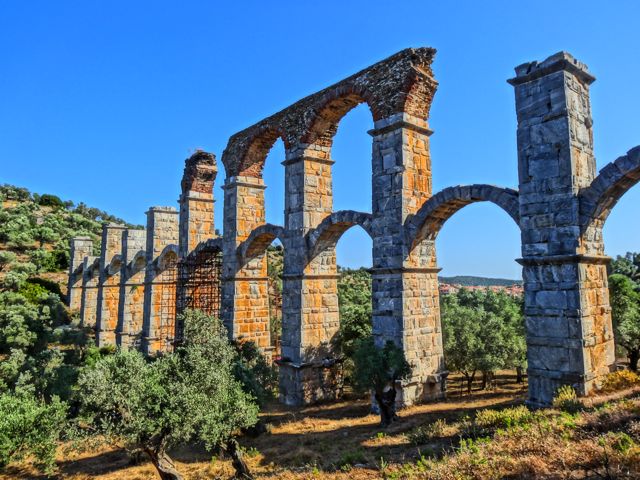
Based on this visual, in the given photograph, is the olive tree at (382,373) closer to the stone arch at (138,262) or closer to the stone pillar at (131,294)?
the stone arch at (138,262)

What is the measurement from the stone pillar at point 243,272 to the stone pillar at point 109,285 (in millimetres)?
14516

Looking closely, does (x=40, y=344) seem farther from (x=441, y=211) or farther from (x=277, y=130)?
(x=441, y=211)

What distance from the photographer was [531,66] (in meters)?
9.70

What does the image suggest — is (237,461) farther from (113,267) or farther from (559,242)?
(113,267)

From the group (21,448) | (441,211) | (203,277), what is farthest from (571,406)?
(203,277)

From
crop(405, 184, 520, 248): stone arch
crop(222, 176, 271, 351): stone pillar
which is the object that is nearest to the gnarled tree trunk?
crop(405, 184, 520, 248): stone arch

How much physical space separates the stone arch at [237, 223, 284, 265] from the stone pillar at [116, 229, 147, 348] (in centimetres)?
1064

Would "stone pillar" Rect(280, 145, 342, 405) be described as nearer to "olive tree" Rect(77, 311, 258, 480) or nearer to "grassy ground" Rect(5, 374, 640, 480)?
"grassy ground" Rect(5, 374, 640, 480)

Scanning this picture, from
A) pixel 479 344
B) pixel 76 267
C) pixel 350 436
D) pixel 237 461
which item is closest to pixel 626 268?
pixel 479 344

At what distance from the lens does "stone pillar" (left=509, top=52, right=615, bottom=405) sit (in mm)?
8719

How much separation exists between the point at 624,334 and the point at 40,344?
30.0 metres

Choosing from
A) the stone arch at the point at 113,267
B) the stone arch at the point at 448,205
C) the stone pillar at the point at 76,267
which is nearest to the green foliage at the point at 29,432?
the stone arch at the point at 448,205

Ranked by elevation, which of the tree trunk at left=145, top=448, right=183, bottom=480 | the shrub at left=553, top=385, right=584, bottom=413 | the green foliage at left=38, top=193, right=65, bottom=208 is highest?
the green foliage at left=38, top=193, right=65, bottom=208

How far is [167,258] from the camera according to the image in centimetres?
2384
